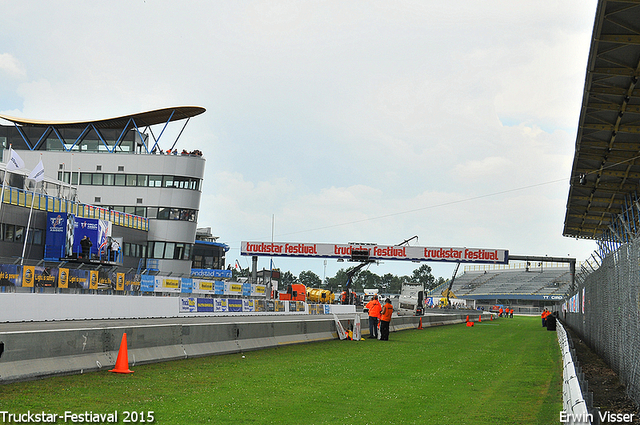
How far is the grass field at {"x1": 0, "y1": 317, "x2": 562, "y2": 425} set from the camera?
840 centimetres

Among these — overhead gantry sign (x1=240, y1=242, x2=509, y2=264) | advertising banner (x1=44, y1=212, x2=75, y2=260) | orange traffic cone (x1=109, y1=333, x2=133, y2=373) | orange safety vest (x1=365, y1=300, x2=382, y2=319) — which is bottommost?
orange traffic cone (x1=109, y1=333, x2=133, y2=373)

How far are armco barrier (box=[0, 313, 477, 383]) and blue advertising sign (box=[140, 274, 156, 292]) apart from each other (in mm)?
19866

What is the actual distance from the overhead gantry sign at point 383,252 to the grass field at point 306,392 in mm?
61389

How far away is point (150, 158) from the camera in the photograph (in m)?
66.0

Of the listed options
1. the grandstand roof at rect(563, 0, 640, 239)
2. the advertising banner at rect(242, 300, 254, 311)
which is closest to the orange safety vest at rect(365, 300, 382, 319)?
the grandstand roof at rect(563, 0, 640, 239)

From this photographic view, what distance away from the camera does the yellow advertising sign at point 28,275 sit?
28617 mm

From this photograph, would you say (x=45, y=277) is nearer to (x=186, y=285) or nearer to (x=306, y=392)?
(x=186, y=285)

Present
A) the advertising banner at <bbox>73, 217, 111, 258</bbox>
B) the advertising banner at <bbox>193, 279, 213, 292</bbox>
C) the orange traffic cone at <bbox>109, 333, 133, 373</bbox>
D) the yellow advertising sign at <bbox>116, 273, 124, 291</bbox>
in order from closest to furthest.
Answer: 1. the orange traffic cone at <bbox>109, 333, 133, 373</bbox>
2. the yellow advertising sign at <bbox>116, 273, 124, 291</bbox>
3. the advertising banner at <bbox>193, 279, 213, 292</bbox>
4. the advertising banner at <bbox>73, 217, 111, 258</bbox>

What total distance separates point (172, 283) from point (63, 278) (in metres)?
10.4

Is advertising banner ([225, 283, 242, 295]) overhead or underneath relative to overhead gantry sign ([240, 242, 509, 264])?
underneath

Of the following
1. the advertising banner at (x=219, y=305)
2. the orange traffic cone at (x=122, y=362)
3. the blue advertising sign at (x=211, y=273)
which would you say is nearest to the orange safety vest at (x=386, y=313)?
the orange traffic cone at (x=122, y=362)

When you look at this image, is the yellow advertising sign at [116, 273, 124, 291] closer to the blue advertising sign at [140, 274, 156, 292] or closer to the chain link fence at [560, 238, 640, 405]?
the blue advertising sign at [140, 274, 156, 292]

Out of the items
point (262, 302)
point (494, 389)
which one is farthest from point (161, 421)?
point (262, 302)

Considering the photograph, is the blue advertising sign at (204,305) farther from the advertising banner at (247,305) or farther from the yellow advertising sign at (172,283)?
the advertising banner at (247,305)
